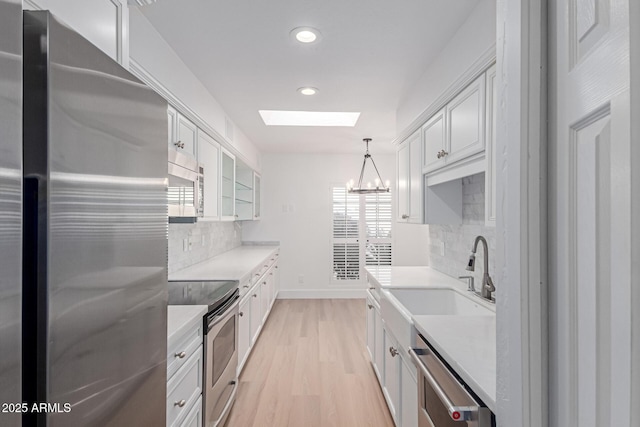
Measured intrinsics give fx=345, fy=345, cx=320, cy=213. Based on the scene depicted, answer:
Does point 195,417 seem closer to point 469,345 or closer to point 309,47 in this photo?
point 469,345

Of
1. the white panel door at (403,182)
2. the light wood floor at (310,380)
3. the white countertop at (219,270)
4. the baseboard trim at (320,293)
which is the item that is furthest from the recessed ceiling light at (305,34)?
the baseboard trim at (320,293)

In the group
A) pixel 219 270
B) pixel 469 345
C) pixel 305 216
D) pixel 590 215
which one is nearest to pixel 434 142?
pixel 469 345

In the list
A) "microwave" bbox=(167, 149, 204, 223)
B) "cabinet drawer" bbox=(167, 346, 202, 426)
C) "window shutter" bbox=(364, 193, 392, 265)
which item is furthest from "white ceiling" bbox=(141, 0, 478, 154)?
"window shutter" bbox=(364, 193, 392, 265)

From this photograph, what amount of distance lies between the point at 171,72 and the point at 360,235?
170 inches

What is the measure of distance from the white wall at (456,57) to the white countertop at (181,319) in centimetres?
189

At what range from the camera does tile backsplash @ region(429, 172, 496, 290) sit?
2359 millimetres

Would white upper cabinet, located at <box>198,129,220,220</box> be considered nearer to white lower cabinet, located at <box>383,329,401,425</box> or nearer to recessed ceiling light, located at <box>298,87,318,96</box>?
recessed ceiling light, located at <box>298,87,318,96</box>

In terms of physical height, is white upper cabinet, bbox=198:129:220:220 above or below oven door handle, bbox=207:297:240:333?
above

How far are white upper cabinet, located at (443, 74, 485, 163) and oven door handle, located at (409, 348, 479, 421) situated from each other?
3.47ft

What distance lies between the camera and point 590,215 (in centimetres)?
57

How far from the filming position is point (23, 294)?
569 mm

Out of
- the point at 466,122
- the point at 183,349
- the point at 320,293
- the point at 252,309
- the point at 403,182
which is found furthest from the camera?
the point at 320,293

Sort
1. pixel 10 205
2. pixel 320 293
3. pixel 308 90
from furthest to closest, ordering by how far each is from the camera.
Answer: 1. pixel 320 293
2. pixel 308 90
3. pixel 10 205

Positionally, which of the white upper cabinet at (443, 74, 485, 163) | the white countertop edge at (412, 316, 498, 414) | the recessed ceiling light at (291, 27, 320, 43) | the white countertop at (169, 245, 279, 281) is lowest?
the white countertop edge at (412, 316, 498, 414)
